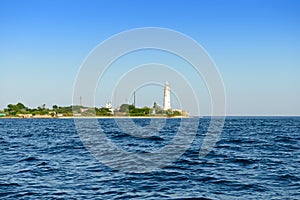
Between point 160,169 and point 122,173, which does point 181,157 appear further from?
point 122,173

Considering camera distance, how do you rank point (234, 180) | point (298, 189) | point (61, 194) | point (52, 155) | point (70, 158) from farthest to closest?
point (52, 155)
point (70, 158)
point (234, 180)
point (298, 189)
point (61, 194)

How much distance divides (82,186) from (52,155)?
1292 centimetres

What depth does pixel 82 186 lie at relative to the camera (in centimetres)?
1783

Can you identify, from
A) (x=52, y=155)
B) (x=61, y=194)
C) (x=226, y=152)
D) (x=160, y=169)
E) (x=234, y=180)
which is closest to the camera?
(x=61, y=194)

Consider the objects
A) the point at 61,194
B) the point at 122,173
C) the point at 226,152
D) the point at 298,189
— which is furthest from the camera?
the point at 226,152

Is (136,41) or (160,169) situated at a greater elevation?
(136,41)

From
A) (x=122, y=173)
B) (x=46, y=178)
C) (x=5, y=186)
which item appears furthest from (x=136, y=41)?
(x=5, y=186)

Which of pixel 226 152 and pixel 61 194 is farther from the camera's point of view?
pixel 226 152

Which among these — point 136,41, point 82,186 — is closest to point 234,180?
point 82,186

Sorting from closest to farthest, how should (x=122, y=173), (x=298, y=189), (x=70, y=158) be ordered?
(x=298, y=189)
(x=122, y=173)
(x=70, y=158)

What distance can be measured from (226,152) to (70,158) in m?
13.5

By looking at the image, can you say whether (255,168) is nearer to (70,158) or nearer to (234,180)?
(234,180)

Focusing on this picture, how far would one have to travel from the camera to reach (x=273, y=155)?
30.2 metres

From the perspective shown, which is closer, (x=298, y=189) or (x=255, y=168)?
(x=298, y=189)
